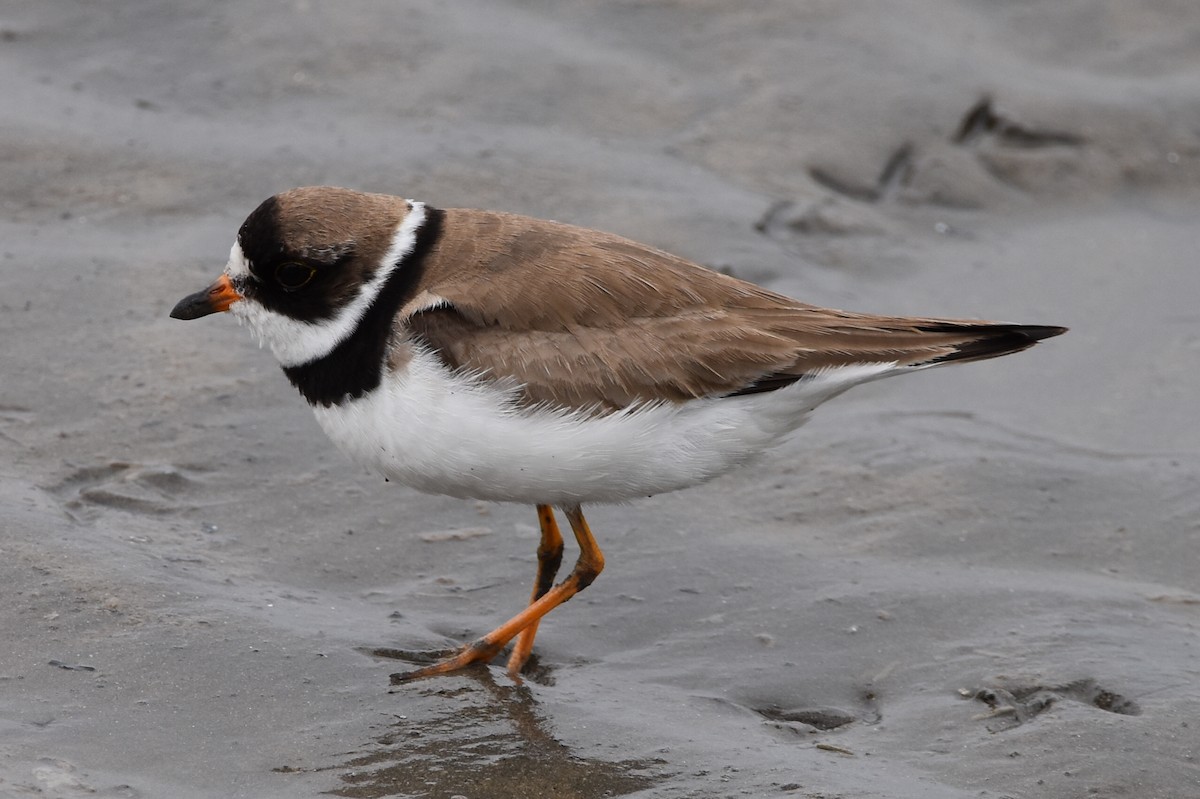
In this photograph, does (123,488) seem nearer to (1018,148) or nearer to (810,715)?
(810,715)

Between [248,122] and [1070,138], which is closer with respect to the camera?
[248,122]

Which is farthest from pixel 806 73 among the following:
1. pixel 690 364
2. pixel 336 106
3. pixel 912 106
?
pixel 690 364

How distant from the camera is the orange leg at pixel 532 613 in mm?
5328

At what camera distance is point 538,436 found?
5.08 m

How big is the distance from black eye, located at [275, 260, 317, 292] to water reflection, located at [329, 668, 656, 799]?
146 cm

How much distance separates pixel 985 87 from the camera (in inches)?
388

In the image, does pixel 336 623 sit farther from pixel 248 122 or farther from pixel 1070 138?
pixel 1070 138

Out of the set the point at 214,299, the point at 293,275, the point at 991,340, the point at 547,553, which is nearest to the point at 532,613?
the point at 547,553

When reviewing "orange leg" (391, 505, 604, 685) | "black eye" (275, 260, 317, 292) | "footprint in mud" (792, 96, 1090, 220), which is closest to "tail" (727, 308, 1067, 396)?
"orange leg" (391, 505, 604, 685)

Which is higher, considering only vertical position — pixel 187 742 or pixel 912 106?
pixel 912 106

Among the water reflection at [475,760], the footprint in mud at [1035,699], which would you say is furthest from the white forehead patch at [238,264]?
the footprint in mud at [1035,699]

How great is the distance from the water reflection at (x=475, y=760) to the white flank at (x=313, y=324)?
4.04ft

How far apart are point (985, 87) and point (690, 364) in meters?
5.46

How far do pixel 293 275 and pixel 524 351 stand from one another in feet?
2.85
